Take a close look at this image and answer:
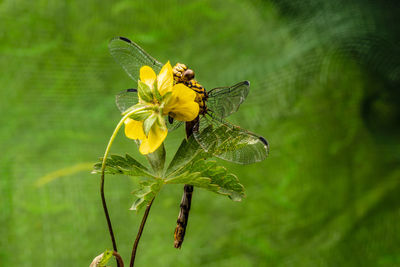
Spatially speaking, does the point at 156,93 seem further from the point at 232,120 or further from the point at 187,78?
the point at 232,120

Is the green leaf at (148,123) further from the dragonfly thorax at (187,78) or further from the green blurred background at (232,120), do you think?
the green blurred background at (232,120)

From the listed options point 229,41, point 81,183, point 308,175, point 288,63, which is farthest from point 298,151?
point 81,183

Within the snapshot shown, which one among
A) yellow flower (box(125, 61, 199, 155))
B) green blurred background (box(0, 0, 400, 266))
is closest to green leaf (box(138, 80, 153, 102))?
yellow flower (box(125, 61, 199, 155))

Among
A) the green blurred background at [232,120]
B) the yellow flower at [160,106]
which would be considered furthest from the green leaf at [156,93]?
the green blurred background at [232,120]

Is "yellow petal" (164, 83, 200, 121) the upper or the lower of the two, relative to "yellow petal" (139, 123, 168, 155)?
upper

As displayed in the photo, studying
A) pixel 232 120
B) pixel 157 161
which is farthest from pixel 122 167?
pixel 232 120

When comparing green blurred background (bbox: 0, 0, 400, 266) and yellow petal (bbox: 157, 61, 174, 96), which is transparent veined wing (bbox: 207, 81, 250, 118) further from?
green blurred background (bbox: 0, 0, 400, 266)
